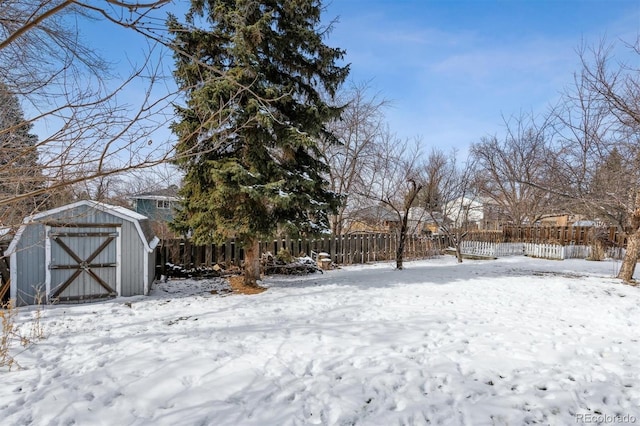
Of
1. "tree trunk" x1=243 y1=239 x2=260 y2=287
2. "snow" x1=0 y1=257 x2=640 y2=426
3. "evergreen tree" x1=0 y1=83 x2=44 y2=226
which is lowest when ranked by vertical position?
"snow" x1=0 y1=257 x2=640 y2=426

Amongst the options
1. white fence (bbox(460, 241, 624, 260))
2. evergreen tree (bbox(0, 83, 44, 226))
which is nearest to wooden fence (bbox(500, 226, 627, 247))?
white fence (bbox(460, 241, 624, 260))

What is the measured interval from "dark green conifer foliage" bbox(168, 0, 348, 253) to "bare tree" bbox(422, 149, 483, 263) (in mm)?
7305

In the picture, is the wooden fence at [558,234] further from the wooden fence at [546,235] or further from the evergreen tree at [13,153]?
the evergreen tree at [13,153]

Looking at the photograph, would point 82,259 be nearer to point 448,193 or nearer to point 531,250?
point 448,193

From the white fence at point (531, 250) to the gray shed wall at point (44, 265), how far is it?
15195 millimetres

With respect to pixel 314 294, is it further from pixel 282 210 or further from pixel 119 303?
pixel 119 303

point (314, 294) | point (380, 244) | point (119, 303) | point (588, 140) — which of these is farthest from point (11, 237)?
point (588, 140)

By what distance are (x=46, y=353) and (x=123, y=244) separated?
11.2 feet

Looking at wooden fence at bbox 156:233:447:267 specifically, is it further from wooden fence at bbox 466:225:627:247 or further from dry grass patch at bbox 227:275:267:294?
wooden fence at bbox 466:225:627:247

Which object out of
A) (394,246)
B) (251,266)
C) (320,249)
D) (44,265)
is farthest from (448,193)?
(44,265)

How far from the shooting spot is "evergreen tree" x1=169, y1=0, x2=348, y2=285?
6551mm

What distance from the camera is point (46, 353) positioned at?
Answer: 383 centimetres

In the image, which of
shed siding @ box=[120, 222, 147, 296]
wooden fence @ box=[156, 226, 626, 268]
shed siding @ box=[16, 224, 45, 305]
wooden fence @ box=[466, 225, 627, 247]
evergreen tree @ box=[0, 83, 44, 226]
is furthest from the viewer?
wooden fence @ box=[466, 225, 627, 247]

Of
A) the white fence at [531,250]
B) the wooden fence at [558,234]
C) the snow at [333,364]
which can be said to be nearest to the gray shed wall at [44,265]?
the snow at [333,364]
